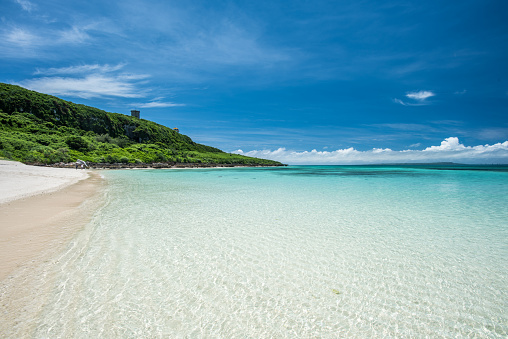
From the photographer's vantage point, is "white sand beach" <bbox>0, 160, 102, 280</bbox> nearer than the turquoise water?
No

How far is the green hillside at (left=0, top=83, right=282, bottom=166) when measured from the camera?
53.2 m

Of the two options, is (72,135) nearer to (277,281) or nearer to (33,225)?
(33,225)

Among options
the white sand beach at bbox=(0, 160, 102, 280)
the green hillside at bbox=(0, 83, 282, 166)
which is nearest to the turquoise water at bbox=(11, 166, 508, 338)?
the white sand beach at bbox=(0, 160, 102, 280)

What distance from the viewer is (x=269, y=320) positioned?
3.39 m

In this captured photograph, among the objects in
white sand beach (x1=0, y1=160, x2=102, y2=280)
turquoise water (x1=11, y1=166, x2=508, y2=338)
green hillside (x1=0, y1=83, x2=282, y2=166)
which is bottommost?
turquoise water (x1=11, y1=166, x2=508, y2=338)

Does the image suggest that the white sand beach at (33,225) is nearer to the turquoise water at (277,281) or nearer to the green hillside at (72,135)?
the turquoise water at (277,281)

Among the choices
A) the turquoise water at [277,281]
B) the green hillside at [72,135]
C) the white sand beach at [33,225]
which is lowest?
the turquoise water at [277,281]

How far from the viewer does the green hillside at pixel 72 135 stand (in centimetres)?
5318

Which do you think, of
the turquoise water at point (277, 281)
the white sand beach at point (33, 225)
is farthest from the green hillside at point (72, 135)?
the turquoise water at point (277, 281)

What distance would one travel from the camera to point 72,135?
81.3 metres

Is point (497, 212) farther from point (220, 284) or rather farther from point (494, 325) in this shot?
point (220, 284)

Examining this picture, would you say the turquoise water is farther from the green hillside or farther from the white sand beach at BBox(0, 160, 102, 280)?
the green hillside

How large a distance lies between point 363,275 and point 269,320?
2.39 m

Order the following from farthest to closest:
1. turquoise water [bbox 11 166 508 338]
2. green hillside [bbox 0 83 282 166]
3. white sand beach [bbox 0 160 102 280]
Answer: green hillside [bbox 0 83 282 166]
white sand beach [bbox 0 160 102 280]
turquoise water [bbox 11 166 508 338]
